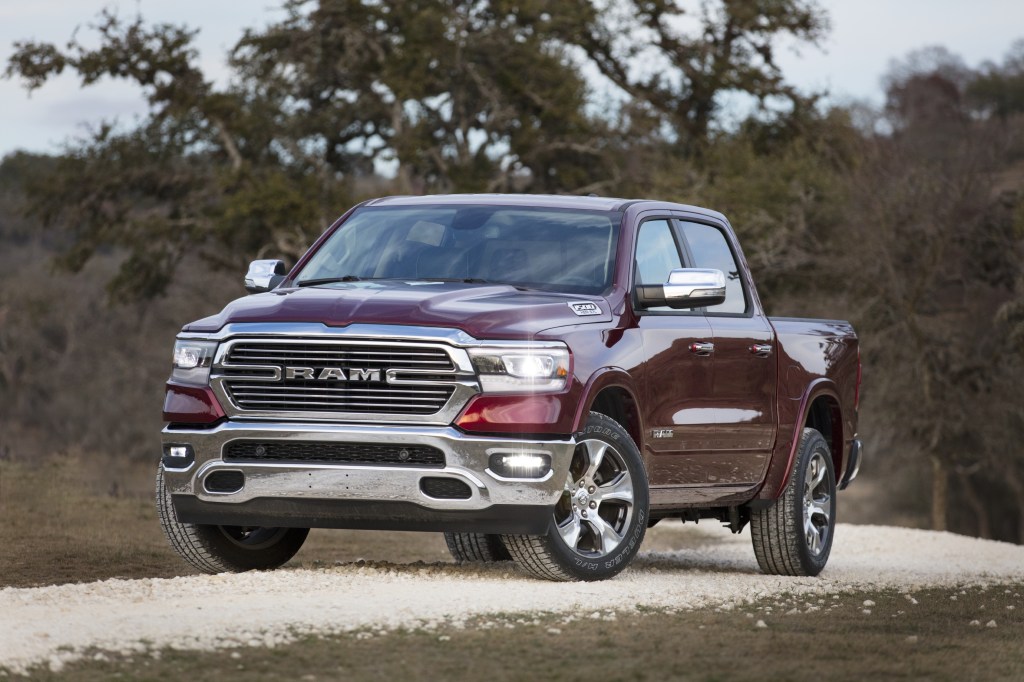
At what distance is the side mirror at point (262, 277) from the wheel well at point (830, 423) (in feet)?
12.5

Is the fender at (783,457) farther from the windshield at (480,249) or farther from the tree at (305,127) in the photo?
the tree at (305,127)

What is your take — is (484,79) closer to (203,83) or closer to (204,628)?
(203,83)

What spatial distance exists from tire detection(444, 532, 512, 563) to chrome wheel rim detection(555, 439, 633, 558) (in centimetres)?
191

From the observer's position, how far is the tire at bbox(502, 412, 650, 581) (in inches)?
342

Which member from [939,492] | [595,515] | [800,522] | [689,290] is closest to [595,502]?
[595,515]

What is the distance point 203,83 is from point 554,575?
107 ft

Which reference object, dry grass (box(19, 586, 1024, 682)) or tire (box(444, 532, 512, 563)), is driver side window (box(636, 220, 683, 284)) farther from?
dry grass (box(19, 586, 1024, 682))

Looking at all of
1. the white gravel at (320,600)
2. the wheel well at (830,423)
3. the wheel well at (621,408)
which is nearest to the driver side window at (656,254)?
the wheel well at (621,408)

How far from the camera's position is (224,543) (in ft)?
31.3

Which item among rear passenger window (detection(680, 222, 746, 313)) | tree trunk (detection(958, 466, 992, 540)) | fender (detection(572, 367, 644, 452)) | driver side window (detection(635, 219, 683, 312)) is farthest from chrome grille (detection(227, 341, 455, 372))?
tree trunk (detection(958, 466, 992, 540))

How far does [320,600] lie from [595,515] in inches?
65.2

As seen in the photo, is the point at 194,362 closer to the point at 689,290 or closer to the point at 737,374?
the point at 689,290

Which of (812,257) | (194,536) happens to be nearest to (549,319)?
(194,536)

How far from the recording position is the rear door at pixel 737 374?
10141mm
